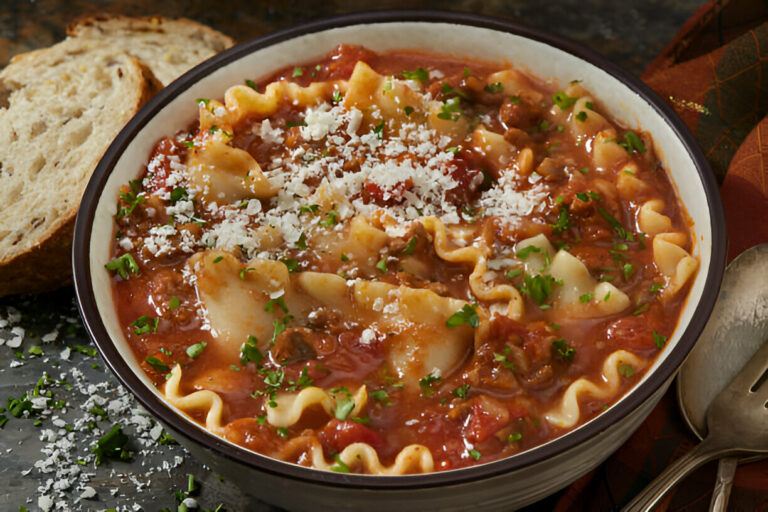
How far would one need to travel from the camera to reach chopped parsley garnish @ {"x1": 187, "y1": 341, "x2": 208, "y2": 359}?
4504mm

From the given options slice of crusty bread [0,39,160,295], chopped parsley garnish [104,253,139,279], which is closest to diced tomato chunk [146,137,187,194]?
chopped parsley garnish [104,253,139,279]

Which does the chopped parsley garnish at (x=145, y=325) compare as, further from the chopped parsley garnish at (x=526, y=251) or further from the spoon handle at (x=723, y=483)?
the spoon handle at (x=723, y=483)

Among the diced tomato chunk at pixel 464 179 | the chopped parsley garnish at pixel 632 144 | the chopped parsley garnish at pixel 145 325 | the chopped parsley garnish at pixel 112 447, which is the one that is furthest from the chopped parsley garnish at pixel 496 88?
the chopped parsley garnish at pixel 112 447

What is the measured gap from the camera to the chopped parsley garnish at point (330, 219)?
496 centimetres

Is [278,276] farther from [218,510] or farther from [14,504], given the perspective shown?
[14,504]

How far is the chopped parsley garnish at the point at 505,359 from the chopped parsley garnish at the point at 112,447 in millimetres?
2117

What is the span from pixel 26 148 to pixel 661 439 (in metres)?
4.51

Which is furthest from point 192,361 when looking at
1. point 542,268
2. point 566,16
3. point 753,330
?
point 566,16

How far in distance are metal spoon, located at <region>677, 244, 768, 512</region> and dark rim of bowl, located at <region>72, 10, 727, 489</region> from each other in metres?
0.65

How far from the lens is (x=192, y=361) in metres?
4.51

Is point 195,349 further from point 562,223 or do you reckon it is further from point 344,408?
point 562,223

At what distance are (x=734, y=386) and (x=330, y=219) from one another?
91.1 inches

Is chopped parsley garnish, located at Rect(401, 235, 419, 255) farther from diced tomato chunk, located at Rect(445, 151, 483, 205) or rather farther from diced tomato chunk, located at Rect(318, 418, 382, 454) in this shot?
diced tomato chunk, located at Rect(318, 418, 382, 454)

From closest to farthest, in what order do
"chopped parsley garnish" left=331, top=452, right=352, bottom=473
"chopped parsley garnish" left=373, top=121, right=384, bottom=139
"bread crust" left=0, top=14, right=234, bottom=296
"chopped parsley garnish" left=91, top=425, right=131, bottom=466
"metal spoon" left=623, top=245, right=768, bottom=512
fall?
"chopped parsley garnish" left=331, top=452, right=352, bottom=473 → "metal spoon" left=623, top=245, right=768, bottom=512 → "chopped parsley garnish" left=91, top=425, right=131, bottom=466 → "chopped parsley garnish" left=373, top=121, right=384, bottom=139 → "bread crust" left=0, top=14, right=234, bottom=296
